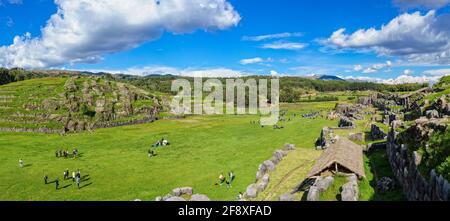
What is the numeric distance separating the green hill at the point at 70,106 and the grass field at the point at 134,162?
34.2 feet

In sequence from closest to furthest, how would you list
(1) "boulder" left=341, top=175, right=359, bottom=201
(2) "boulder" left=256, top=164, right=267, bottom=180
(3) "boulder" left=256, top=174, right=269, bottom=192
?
(1) "boulder" left=341, top=175, right=359, bottom=201 < (3) "boulder" left=256, top=174, right=269, bottom=192 < (2) "boulder" left=256, top=164, right=267, bottom=180

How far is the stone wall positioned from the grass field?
15359mm

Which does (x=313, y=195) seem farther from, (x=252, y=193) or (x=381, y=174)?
(x=381, y=174)

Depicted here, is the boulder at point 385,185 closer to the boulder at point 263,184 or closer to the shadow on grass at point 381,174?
the shadow on grass at point 381,174

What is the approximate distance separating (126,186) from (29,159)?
2558 cm

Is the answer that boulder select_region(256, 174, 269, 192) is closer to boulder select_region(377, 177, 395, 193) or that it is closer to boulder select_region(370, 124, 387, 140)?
boulder select_region(377, 177, 395, 193)

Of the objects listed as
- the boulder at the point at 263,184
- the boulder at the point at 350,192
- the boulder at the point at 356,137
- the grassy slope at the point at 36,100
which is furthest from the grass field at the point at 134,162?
the boulder at the point at 350,192

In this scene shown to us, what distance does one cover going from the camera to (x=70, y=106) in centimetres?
10638

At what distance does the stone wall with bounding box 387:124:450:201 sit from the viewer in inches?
613

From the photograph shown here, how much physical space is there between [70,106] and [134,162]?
6353 centimetres

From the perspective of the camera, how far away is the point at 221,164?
164 ft

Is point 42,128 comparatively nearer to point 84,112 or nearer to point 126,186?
point 84,112

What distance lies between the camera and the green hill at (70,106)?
95.0 metres

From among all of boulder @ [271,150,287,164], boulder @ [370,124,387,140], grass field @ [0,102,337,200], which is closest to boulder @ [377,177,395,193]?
grass field @ [0,102,337,200]
